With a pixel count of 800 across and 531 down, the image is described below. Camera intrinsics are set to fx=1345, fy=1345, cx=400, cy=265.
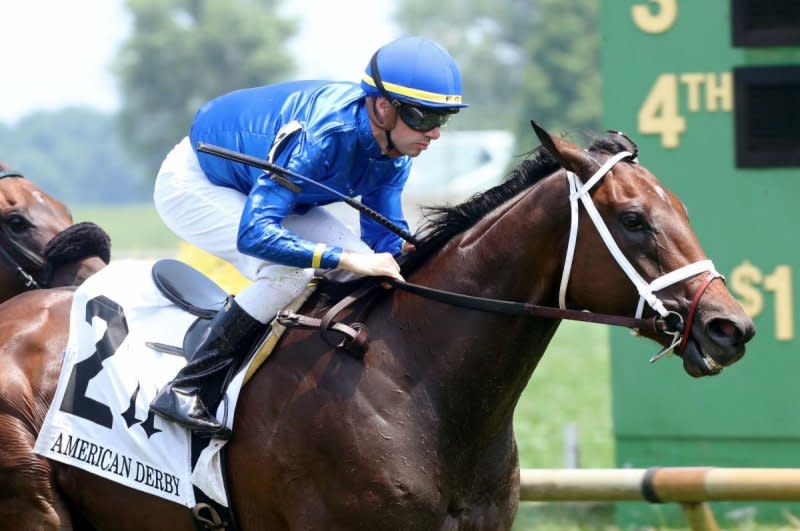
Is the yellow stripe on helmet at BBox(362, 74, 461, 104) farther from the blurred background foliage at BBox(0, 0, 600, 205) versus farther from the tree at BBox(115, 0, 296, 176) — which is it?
the tree at BBox(115, 0, 296, 176)

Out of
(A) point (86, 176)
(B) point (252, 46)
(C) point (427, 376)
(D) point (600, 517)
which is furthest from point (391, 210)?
(A) point (86, 176)

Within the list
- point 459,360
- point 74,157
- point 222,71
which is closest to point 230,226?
point 459,360

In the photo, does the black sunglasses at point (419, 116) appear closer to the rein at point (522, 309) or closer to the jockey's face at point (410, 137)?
the jockey's face at point (410, 137)

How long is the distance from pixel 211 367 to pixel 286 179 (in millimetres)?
674

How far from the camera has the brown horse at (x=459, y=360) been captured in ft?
13.0

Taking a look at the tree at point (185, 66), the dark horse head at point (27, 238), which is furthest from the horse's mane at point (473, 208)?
the tree at point (185, 66)

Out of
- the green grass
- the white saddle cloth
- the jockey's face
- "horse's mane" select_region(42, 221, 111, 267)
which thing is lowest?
the green grass

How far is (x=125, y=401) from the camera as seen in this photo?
4520mm

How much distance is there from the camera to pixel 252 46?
82.2 metres

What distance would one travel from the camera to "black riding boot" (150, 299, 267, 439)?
435cm

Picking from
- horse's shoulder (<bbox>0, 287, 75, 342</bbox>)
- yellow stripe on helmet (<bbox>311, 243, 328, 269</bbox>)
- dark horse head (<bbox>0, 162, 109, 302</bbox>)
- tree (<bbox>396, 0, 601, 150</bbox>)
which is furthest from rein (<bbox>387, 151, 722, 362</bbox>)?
tree (<bbox>396, 0, 601, 150</bbox>)

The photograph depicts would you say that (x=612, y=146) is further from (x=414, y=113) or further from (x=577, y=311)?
(x=414, y=113)

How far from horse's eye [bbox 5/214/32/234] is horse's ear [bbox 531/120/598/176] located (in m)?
2.64

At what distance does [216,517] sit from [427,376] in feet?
2.76
